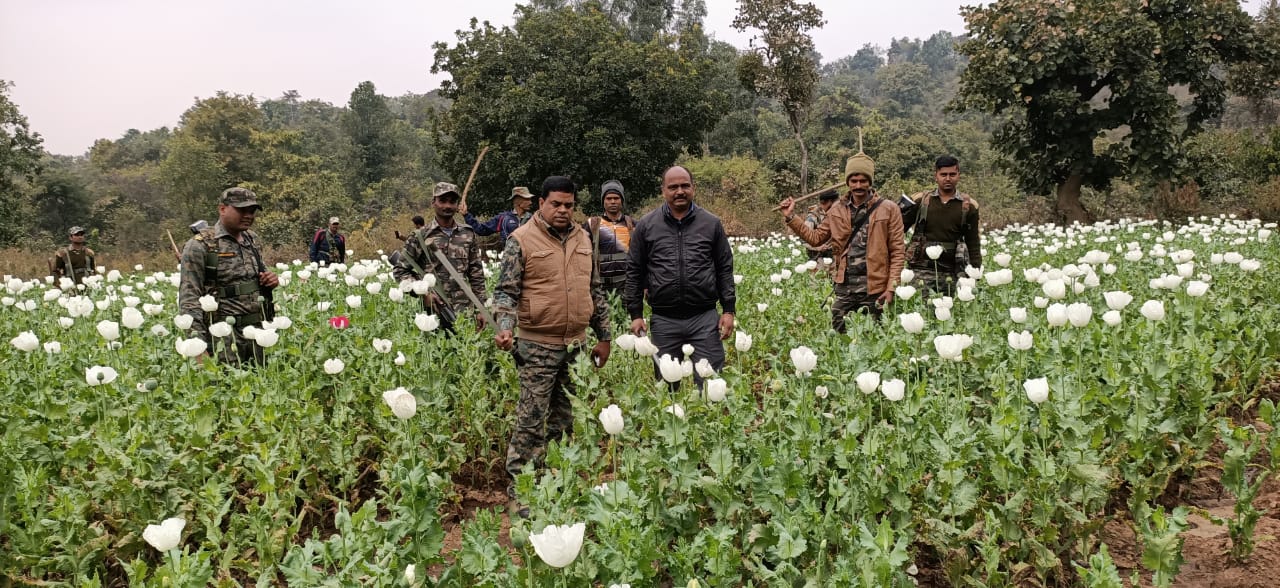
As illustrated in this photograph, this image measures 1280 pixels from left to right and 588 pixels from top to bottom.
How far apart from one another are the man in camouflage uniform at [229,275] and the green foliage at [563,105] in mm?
21287

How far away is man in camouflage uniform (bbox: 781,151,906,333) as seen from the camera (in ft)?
21.1

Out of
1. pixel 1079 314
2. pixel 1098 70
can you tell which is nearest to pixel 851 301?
pixel 1079 314

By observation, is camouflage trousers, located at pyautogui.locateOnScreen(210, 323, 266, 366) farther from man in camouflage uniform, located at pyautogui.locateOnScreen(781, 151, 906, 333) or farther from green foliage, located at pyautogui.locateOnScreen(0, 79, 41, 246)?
green foliage, located at pyautogui.locateOnScreen(0, 79, 41, 246)

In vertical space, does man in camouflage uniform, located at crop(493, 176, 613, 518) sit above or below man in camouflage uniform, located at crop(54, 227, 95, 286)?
above

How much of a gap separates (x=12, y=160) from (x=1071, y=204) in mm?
41845

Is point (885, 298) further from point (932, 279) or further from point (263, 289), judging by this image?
point (263, 289)

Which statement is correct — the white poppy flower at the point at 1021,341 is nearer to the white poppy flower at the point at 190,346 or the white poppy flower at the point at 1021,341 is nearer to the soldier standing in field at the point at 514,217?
the white poppy flower at the point at 190,346

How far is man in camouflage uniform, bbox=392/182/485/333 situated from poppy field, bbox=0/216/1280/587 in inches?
21.2

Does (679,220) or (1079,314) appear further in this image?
(679,220)

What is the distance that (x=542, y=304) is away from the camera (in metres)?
4.64

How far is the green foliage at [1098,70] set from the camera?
21.9 metres

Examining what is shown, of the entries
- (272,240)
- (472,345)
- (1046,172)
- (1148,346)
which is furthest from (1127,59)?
(272,240)

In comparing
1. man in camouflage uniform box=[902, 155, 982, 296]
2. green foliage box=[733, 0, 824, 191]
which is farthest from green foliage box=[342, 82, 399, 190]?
man in camouflage uniform box=[902, 155, 982, 296]

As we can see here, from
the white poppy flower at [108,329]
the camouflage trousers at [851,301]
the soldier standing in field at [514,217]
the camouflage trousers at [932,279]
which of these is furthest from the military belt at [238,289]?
the camouflage trousers at [932,279]
